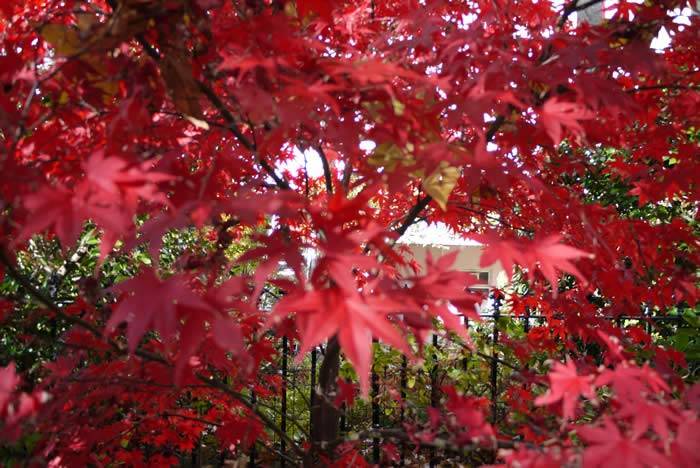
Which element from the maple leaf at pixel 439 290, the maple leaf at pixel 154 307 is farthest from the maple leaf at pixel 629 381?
the maple leaf at pixel 154 307

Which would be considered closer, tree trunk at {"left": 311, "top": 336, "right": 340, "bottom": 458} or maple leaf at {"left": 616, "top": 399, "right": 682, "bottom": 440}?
maple leaf at {"left": 616, "top": 399, "right": 682, "bottom": 440}

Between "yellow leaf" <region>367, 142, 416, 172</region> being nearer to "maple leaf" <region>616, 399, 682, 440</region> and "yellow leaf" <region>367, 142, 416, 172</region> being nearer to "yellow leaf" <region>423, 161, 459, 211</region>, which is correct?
"yellow leaf" <region>423, 161, 459, 211</region>

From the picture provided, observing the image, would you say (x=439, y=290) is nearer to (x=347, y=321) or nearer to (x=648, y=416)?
(x=347, y=321)

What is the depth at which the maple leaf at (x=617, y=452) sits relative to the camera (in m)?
1.12

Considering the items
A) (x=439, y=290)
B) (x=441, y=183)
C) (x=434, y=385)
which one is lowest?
(x=434, y=385)

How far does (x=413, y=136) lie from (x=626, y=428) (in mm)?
881

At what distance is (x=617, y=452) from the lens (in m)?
1.14

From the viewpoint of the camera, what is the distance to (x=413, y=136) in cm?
153

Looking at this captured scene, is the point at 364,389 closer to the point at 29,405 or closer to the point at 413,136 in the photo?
the point at 413,136

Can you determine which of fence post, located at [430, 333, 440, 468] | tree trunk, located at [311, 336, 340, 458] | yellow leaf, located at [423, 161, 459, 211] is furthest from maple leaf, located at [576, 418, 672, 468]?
fence post, located at [430, 333, 440, 468]

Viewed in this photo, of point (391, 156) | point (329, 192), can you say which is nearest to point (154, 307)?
point (391, 156)

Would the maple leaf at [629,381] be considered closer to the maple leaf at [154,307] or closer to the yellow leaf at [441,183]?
the yellow leaf at [441,183]

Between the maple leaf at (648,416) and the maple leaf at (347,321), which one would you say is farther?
the maple leaf at (648,416)

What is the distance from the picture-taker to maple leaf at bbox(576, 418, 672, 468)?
3.66 feet
